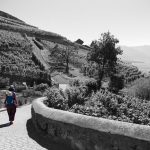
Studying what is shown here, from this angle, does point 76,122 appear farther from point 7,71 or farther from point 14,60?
point 14,60

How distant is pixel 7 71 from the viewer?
5806cm

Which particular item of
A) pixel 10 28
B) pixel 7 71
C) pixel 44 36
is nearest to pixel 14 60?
pixel 7 71

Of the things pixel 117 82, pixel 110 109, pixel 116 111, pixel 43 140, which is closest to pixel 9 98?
pixel 43 140

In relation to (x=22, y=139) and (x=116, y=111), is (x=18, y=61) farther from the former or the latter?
(x=22, y=139)

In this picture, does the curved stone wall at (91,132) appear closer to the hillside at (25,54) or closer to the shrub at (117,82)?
the shrub at (117,82)

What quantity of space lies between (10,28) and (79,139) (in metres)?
84.0

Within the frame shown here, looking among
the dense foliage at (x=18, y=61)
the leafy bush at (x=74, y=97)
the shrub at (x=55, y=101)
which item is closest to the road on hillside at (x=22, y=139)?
the shrub at (x=55, y=101)

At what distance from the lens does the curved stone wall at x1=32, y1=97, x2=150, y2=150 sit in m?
5.93

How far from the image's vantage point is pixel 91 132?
276 inches

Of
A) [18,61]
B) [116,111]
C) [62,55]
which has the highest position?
[116,111]

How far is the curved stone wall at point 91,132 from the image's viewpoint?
5.93m

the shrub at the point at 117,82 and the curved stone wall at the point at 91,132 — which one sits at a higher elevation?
the curved stone wall at the point at 91,132

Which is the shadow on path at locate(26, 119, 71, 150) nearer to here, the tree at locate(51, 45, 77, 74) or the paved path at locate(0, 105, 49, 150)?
the paved path at locate(0, 105, 49, 150)

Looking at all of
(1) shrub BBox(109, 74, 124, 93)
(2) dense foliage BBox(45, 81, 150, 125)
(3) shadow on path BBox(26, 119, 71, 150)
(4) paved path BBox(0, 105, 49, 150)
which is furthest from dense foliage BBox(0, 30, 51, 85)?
(3) shadow on path BBox(26, 119, 71, 150)
